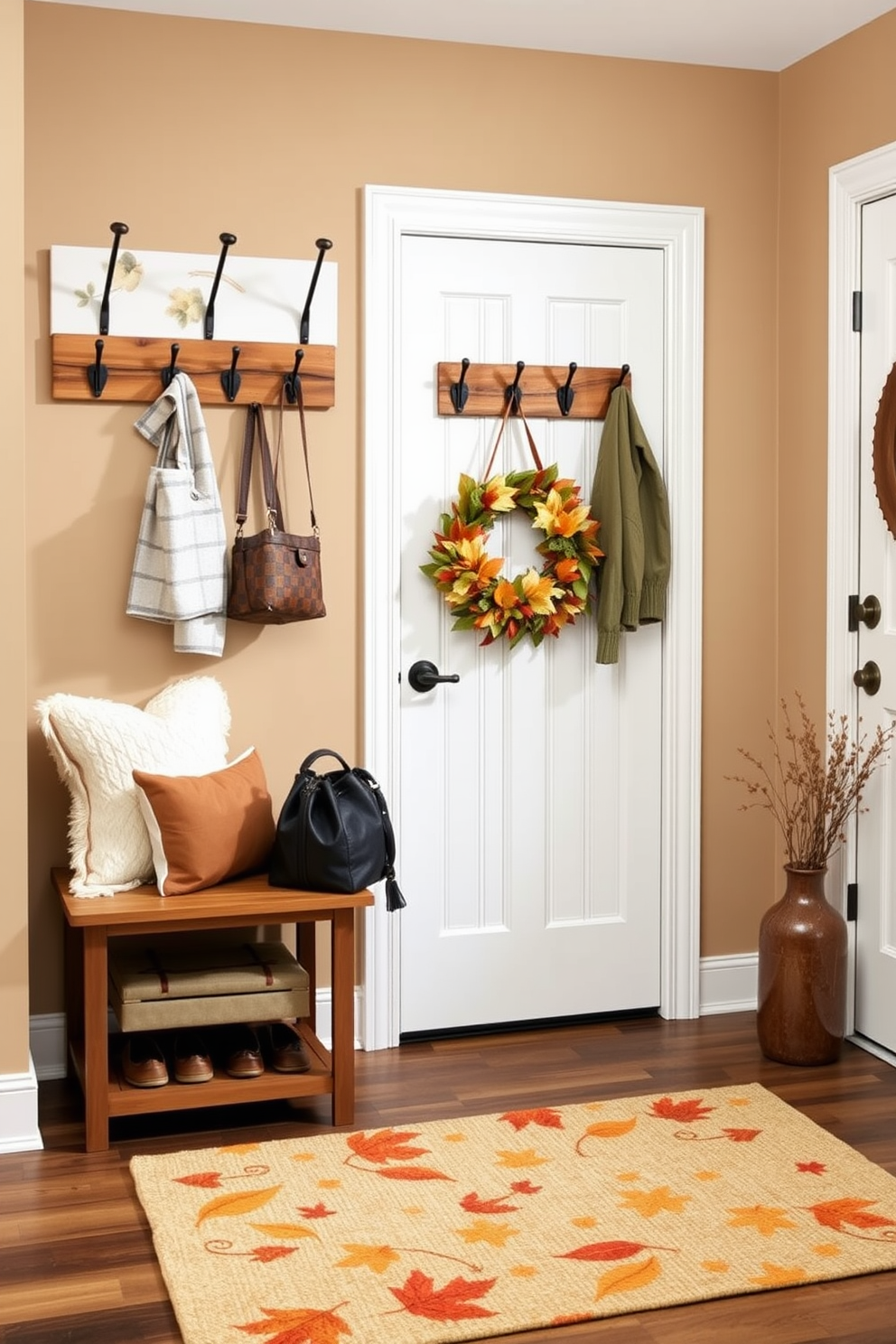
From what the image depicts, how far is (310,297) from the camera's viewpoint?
11.0 feet

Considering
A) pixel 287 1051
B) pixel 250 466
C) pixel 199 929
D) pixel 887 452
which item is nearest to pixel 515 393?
pixel 250 466

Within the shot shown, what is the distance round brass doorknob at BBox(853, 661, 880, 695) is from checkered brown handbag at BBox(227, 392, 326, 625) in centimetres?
134

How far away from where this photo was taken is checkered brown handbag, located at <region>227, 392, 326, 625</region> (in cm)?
320

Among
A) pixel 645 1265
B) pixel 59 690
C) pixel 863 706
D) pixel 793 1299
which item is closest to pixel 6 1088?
pixel 59 690

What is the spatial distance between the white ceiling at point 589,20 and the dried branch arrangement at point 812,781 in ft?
5.44

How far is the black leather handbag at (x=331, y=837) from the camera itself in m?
2.98

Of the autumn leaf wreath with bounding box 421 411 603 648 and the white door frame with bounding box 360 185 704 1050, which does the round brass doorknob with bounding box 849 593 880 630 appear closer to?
the white door frame with bounding box 360 185 704 1050

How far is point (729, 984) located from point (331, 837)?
57.3 inches

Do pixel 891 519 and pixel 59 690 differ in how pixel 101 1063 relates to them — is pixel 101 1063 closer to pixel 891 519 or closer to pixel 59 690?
pixel 59 690

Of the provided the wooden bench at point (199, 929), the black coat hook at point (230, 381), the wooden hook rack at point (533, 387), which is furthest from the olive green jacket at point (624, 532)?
the wooden bench at point (199, 929)

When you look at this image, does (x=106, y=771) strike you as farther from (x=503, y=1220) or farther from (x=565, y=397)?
(x=565, y=397)

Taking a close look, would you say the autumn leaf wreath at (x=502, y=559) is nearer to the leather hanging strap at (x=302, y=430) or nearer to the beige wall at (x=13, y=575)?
the leather hanging strap at (x=302, y=430)

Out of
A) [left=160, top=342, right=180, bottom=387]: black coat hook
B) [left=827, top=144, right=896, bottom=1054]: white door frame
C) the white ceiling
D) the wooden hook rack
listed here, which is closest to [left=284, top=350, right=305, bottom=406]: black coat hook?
[left=160, top=342, right=180, bottom=387]: black coat hook

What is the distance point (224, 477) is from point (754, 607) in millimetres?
1468
